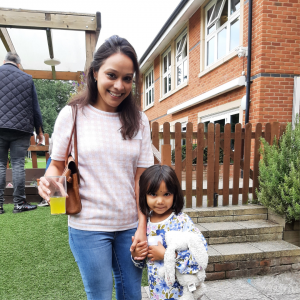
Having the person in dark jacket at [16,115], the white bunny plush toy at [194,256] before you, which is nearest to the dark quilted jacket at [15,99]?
the person in dark jacket at [16,115]

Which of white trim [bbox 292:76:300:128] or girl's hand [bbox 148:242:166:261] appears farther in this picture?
white trim [bbox 292:76:300:128]

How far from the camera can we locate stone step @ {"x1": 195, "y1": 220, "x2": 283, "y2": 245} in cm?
329

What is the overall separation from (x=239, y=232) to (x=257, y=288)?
709mm

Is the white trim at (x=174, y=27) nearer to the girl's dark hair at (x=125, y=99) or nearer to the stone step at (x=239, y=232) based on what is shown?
the stone step at (x=239, y=232)

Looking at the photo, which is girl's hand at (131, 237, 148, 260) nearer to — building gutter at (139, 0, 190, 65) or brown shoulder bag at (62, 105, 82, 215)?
brown shoulder bag at (62, 105, 82, 215)

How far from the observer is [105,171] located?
137cm

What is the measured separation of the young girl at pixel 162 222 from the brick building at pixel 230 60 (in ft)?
16.4

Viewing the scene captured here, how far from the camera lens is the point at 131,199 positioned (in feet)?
4.81

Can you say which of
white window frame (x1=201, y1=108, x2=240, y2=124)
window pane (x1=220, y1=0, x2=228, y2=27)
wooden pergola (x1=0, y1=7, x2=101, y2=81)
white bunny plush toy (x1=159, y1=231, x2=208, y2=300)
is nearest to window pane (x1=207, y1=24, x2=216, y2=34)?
window pane (x1=220, y1=0, x2=228, y2=27)

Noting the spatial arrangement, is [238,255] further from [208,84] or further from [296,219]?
[208,84]

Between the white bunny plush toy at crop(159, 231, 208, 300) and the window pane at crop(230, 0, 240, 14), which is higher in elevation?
the window pane at crop(230, 0, 240, 14)

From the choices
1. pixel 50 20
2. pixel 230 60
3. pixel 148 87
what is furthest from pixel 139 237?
pixel 148 87

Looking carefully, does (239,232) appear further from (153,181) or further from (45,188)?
(45,188)

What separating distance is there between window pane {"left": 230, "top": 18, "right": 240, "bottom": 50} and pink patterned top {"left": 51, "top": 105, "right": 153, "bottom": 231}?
662 cm
